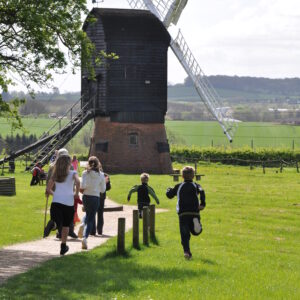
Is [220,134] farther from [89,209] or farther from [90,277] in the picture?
[90,277]

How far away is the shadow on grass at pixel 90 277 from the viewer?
1292cm

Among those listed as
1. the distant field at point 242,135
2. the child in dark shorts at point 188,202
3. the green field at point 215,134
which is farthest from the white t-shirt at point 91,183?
the distant field at point 242,135

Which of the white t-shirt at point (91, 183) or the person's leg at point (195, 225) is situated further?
the white t-shirt at point (91, 183)

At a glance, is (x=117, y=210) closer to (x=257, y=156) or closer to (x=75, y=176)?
(x=75, y=176)

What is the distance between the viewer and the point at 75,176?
16.3m

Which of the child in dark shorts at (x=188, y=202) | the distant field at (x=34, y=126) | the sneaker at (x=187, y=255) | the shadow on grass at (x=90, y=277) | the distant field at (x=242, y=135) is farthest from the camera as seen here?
the distant field at (x=34, y=126)

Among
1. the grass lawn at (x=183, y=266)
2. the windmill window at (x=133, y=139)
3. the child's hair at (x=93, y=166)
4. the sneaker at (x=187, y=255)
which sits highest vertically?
the windmill window at (x=133, y=139)

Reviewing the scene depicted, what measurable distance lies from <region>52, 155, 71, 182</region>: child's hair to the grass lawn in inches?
61.3

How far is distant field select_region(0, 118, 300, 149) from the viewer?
126 metres

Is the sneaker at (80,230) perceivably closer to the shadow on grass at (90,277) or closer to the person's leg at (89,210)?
the person's leg at (89,210)

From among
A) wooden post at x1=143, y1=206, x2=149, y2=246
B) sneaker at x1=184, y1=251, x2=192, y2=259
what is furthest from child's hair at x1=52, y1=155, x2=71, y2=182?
wooden post at x1=143, y1=206, x2=149, y2=246

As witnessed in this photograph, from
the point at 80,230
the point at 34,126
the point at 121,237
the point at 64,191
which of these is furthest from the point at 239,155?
the point at 34,126

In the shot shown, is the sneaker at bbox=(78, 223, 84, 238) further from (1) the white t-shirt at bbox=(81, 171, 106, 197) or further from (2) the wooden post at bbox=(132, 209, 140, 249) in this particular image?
(2) the wooden post at bbox=(132, 209, 140, 249)

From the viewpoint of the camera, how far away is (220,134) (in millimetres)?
140875
